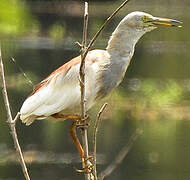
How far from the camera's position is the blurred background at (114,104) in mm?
9922

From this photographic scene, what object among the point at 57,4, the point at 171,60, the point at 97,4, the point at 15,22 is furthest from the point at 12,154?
the point at 97,4

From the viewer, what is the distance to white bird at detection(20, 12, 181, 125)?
4.50m

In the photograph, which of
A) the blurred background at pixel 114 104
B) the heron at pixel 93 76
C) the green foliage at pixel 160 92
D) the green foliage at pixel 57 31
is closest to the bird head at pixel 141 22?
the heron at pixel 93 76

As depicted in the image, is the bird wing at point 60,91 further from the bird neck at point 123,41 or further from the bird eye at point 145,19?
the bird eye at point 145,19

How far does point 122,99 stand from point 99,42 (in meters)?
5.58

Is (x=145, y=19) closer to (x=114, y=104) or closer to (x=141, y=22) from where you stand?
(x=141, y=22)

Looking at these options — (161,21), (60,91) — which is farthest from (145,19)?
(60,91)

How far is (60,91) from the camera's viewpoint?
461 centimetres

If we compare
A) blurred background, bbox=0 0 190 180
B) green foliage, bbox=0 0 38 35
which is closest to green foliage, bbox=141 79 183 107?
blurred background, bbox=0 0 190 180

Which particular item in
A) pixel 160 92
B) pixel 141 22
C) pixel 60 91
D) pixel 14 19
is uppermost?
pixel 141 22

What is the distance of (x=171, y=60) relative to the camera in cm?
1752

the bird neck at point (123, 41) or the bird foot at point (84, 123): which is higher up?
the bird neck at point (123, 41)

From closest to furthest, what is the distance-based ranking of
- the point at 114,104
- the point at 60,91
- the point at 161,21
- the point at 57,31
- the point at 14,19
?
the point at 161,21
the point at 60,91
the point at 114,104
the point at 57,31
the point at 14,19

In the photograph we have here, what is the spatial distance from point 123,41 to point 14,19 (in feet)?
56.2
